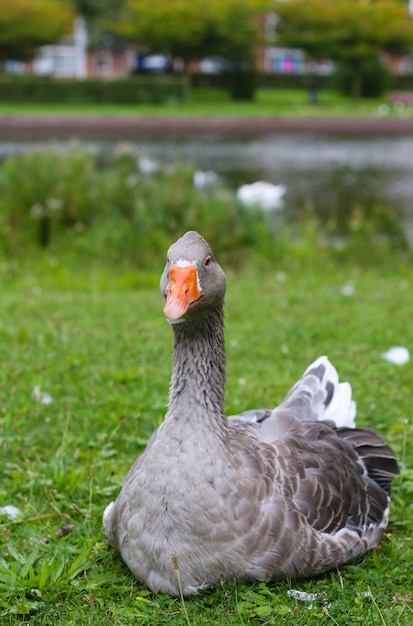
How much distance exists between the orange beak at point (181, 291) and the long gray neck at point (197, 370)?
9.9 inches

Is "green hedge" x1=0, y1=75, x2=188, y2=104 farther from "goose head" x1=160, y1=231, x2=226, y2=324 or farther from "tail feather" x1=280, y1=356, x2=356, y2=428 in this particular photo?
"goose head" x1=160, y1=231, x2=226, y2=324

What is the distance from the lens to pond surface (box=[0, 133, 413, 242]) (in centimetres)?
1438

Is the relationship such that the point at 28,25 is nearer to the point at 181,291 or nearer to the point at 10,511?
the point at 10,511

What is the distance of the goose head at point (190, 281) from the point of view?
259cm

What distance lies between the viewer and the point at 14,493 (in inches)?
144

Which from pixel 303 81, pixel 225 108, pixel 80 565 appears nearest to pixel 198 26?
pixel 225 108

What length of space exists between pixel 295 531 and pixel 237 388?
1.92m

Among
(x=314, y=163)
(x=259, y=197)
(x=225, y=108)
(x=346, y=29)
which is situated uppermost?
(x=346, y=29)

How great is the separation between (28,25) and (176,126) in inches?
741

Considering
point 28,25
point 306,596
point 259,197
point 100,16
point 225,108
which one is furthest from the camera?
point 100,16

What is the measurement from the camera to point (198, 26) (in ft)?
147

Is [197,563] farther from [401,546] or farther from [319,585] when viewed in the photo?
[401,546]

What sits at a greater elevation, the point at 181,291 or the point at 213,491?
the point at 181,291

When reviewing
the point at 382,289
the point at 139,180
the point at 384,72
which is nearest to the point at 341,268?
the point at 382,289
